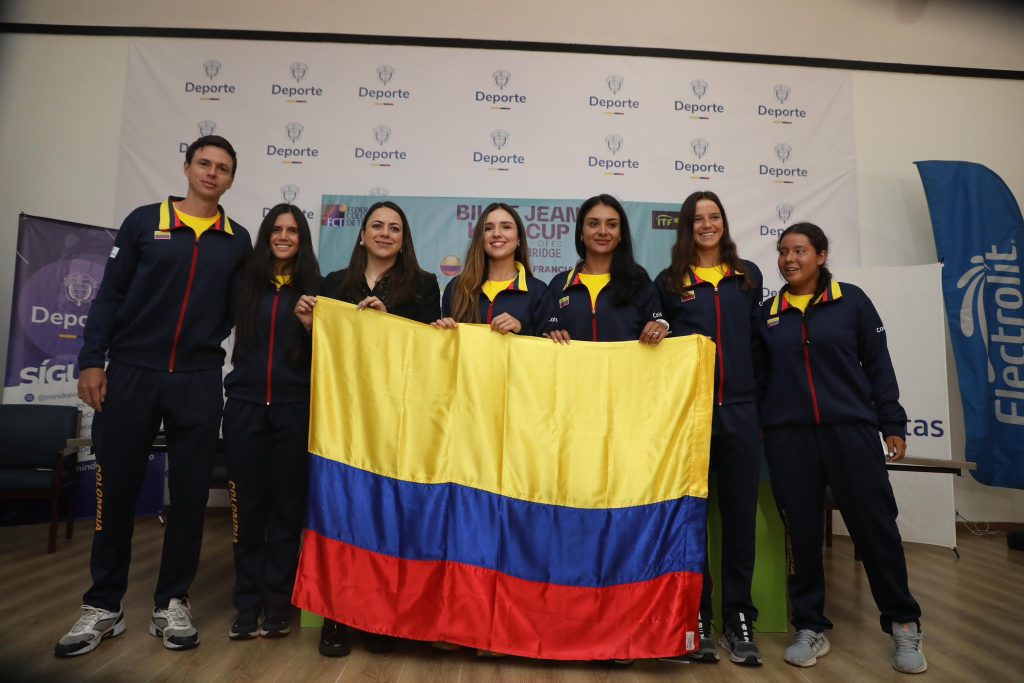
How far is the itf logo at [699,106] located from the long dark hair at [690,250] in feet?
9.68

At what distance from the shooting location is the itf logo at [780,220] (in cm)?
502

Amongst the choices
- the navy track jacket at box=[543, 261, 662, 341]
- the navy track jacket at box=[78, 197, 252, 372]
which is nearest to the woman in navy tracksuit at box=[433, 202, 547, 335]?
the navy track jacket at box=[543, 261, 662, 341]

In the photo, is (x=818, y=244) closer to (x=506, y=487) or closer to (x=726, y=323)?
(x=726, y=323)

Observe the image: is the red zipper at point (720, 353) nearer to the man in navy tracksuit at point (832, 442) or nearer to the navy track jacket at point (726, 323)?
the navy track jacket at point (726, 323)

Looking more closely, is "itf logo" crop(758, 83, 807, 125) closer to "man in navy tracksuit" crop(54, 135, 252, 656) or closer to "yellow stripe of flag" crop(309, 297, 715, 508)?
"yellow stripe of flag" crop(309, 297, 715, 508)

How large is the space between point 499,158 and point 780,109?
94.1 inches

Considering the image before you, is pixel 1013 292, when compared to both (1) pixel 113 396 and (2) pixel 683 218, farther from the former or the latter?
(1) pixel 113 396

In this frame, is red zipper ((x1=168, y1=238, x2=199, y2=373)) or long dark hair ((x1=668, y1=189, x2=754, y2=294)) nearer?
red zipper ((x1=168, y1=238, x2=199, y2=373))

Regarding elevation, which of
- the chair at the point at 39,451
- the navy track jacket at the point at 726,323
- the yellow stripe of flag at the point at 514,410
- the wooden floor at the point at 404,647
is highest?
the navy track jacket at the point at 726,323

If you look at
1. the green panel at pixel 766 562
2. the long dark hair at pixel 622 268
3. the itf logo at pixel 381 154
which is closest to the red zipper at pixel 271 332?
the long dark hair at pixel 622 268

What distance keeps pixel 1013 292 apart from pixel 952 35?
5.34 metres

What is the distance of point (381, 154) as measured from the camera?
195 inches

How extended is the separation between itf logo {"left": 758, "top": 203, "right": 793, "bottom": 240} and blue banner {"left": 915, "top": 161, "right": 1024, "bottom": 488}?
106 cm

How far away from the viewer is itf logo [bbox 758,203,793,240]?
16.5 ft
